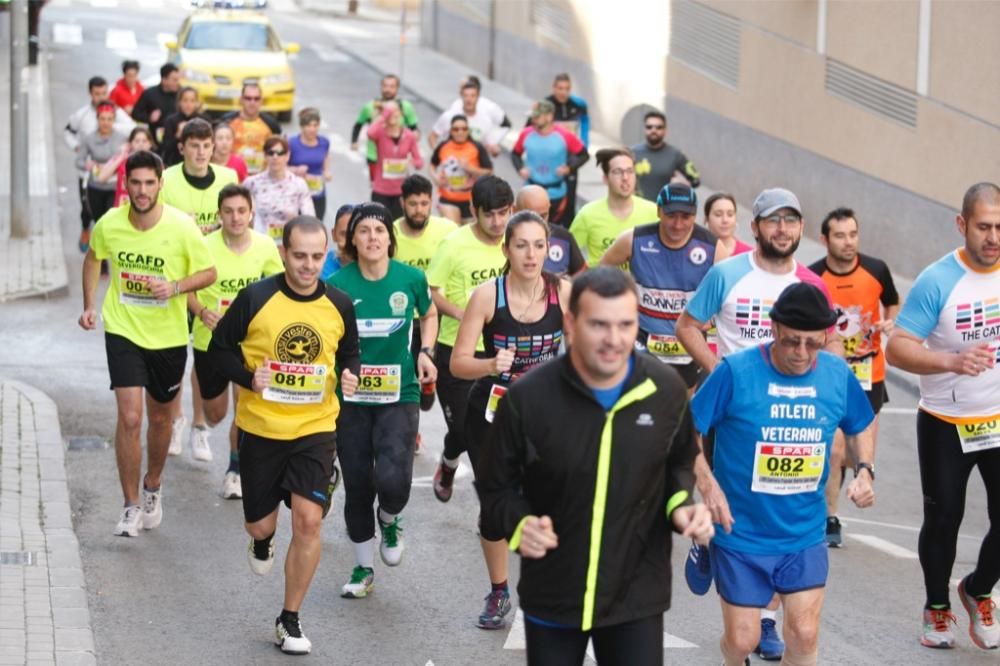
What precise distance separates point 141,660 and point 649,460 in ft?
12.0

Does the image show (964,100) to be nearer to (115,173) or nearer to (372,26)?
(115,173)

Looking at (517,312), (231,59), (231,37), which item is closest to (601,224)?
(517,312)

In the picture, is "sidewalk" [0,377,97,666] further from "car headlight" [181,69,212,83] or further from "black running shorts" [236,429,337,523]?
"car headlight" [181,69,212,83]

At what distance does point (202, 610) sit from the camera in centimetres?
948

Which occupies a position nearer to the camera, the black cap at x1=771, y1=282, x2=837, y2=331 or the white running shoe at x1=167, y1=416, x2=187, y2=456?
the black cap at x1=771, y1=282, x2=837, y2=331

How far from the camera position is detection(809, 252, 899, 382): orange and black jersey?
35.0ft

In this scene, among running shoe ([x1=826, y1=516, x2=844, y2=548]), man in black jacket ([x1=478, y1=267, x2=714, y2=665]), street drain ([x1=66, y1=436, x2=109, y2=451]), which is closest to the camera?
man in black jacket ([x1=478, y1=267, x2=714, y2=665])

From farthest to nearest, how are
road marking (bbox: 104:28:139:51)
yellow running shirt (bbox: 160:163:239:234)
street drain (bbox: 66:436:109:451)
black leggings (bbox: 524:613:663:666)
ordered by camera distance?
1. road marking (bbox: 104:28:139:51)
2. yellow running shirt (bbox: 160:163:239:234)
3. street drain (bbox: 66:436:109:451)
4. black leggings (bbox: 524:613:663:666)

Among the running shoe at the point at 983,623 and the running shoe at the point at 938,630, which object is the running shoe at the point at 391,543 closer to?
the running shoe at the point at 938,630

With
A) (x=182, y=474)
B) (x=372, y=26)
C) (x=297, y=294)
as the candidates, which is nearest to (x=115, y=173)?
(x=182, y=474)

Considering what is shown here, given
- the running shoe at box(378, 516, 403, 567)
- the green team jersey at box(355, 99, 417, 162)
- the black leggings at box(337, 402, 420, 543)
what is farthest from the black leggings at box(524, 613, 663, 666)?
the green team jersey at box(355, 99, 417, 162)

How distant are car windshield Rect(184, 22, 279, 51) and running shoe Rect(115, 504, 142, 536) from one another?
22496 millimetres

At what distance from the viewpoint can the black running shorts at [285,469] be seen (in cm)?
876

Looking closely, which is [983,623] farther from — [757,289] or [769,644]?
[757,289]
